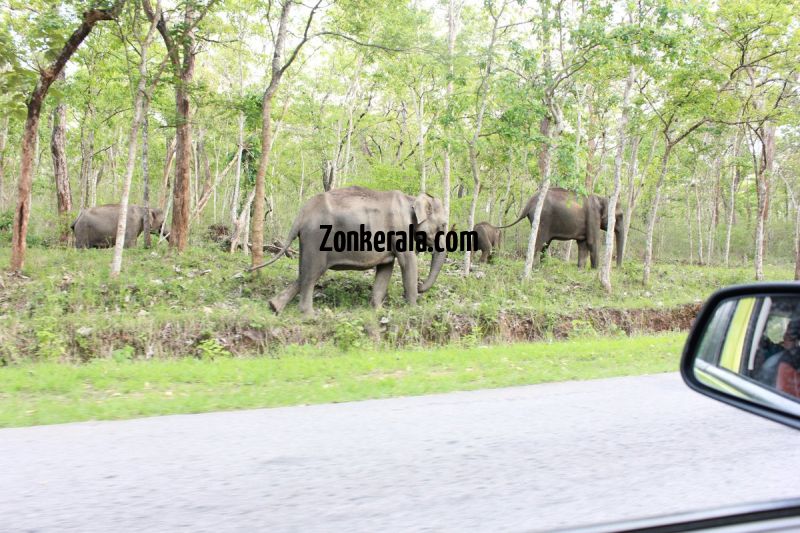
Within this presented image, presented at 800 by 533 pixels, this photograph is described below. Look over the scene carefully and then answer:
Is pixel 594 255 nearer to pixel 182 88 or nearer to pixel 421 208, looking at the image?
pixel 421 208

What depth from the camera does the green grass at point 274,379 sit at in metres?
5.61

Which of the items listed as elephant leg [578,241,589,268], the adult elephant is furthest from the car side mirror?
elephant leg [578,241,589,268]

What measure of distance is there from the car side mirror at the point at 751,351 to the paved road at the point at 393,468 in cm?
66

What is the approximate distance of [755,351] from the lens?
8.05 ft

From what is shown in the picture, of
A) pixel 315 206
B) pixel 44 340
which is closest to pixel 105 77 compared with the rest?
pixel 315 206

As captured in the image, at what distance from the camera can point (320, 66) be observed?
2808 cm

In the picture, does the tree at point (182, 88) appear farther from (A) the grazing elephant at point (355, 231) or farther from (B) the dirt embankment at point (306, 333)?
(B) the dirt embankment at point (306, 333)

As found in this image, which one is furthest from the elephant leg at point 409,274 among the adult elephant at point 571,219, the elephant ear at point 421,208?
the adult elephant at point 571,219

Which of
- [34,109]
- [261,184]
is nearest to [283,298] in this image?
[261,184]

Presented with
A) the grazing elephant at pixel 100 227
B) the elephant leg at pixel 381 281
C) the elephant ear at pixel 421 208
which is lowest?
the elephant leg at pixel 381 281

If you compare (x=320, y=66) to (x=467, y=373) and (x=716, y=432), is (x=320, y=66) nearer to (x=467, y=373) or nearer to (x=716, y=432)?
(x=467, y=373)

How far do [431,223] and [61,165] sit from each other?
12434mm

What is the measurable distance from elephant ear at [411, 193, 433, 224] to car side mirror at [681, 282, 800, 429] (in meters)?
11.2

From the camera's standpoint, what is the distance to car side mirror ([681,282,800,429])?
229cm
